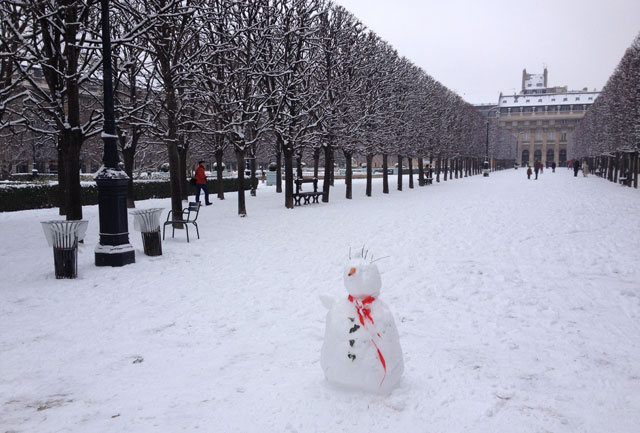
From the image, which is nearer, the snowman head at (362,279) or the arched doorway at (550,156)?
the snowman head at (362,279)

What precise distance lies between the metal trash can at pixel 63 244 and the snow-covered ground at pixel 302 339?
0.25m

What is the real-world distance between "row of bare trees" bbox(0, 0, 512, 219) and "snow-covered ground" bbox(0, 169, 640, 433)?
373 cm

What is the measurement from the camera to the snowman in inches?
140

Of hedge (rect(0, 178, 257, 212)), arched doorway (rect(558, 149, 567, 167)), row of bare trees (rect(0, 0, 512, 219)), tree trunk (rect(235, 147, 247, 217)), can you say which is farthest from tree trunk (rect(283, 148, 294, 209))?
arched doorway (rect(558, 149, 567, 167))

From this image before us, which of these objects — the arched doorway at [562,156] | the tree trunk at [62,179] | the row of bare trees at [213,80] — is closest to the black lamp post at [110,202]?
the row of bare trees at [213,80]

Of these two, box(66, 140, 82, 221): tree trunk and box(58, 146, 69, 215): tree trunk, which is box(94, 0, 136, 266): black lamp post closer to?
box(66, 140, 82, 221): tree trunk

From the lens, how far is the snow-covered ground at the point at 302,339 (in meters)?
3.42

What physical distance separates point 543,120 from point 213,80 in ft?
399

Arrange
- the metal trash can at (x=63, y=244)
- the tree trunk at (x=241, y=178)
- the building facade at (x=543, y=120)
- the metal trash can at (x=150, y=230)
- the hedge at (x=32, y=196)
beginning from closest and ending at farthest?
the metal trash can at (x=63, y=244), the metal trash can at (x=150, y=230), the tree trunk at (x=241, y=178), the hedge at (x=32, y=196), the building facade at (x=543, y=120)

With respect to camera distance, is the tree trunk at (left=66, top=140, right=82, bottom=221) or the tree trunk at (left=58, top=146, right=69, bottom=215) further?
the tree trunk at (left=58, top=146, right=69, bottom=215)

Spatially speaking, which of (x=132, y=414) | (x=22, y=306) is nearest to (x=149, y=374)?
(x=132, y=414)

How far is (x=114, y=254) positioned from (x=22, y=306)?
217 centimetres

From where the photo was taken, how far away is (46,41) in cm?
999

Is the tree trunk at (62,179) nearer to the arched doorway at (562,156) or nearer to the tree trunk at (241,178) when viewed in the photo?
the tree trunk at (241,178)
